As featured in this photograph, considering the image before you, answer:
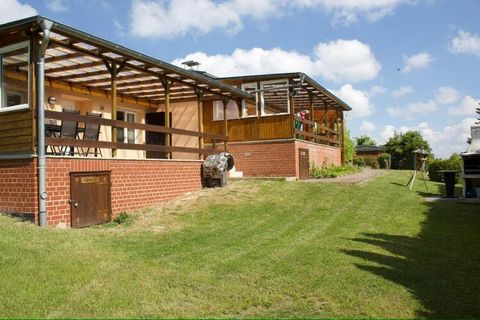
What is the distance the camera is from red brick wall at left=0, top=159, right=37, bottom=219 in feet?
28.0

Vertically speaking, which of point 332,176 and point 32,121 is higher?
point 32,121

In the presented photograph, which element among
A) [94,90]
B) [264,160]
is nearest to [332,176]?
[264,160]

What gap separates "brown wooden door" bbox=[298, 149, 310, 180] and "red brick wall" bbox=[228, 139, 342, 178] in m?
0.24

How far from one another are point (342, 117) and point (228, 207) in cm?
1727

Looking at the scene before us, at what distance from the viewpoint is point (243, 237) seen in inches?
338

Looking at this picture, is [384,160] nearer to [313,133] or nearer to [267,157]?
[313,133]

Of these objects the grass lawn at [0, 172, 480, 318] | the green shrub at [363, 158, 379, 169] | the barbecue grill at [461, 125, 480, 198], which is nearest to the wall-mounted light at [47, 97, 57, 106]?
the grass lawn at [0, 172, 480, 318]

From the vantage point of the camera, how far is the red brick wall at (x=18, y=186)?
28.0 ft

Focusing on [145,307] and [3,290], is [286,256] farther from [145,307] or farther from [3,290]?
[3,290]

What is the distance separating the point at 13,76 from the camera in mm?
9180

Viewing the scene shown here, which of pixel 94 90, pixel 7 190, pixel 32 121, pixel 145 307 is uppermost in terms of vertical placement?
pixel 94 90

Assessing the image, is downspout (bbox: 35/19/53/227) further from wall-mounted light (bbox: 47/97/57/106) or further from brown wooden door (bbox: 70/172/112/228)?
wall-mounted light (bbox: 47/97/57/106)

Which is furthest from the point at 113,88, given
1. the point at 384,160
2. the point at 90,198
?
the point at 384,160

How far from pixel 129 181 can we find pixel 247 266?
544 centimetres
